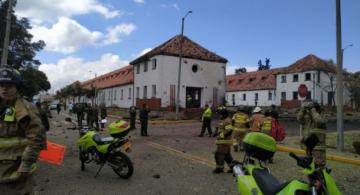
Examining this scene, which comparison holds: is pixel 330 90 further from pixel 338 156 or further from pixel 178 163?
pixel 178 163

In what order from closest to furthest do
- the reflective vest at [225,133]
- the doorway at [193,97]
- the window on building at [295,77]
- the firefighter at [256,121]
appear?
the reflective vest at [225,133]
the firefighter at [256,121]
the doorway at [193,97]
the window on building at [295,77]

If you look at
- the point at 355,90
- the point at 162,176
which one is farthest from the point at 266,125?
the point at 355,90

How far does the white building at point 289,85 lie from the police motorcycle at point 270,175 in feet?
158

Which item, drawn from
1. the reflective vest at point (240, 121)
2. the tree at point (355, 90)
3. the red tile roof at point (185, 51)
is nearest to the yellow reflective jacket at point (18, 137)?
the reflective vest at point (240, 121)

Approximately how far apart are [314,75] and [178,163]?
4584 centimetres

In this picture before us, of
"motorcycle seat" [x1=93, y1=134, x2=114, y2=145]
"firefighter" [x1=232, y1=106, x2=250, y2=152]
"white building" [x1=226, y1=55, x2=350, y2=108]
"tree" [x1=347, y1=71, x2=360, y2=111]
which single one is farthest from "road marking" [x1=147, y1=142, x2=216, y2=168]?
"tree" [x1=347, y1=71, x2=360, y2=111]

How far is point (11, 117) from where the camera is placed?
367cm

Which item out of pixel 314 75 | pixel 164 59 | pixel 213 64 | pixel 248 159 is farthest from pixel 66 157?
pixel 314 75

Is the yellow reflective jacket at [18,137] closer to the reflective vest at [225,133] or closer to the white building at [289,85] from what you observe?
the reflective vest at [225,133]

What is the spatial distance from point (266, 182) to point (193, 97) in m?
35.2

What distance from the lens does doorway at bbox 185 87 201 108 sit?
38.4 m

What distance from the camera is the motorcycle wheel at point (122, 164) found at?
8.48 m

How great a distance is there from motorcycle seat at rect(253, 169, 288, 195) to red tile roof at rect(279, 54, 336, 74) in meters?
50.7

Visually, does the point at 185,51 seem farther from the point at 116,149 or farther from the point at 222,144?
the point at 116,149
